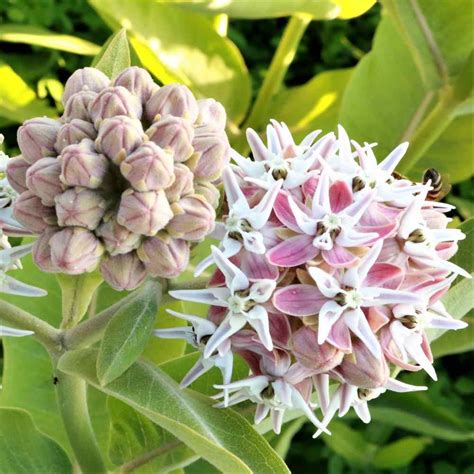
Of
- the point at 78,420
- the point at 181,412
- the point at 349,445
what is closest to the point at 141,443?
the point at 78,420

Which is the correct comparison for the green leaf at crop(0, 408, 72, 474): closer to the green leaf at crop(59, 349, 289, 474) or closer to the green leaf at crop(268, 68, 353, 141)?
the green leaf at crop(59, 349, 289, 474)

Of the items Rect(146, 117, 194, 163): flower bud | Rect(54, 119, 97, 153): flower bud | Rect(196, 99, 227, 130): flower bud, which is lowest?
Rect(54, 119, 97, 153): flower bud

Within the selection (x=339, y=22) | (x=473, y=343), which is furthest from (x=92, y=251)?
(x=339, y=22)

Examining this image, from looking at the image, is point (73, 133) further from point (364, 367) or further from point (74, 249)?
point (364, 367)

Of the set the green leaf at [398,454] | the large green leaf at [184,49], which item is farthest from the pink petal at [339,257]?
the green leaf at [398,454]

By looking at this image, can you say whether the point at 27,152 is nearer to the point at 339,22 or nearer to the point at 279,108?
the point at 279,108

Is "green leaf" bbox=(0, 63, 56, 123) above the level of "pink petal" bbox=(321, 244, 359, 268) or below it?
below

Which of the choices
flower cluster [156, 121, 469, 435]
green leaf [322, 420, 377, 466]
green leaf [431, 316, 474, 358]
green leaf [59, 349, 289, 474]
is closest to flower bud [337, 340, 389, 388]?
flower cluster [156, 121, 469, 435]
